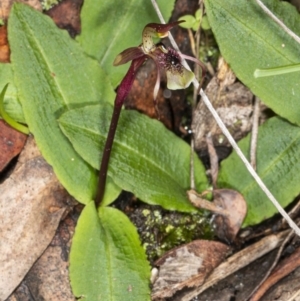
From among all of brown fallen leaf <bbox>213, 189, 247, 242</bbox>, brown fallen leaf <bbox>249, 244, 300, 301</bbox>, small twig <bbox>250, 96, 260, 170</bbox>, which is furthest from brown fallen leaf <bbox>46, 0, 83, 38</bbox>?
brown fallen leaf <bbox>249, 244, 300, 301</bbox>

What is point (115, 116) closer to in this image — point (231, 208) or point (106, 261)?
point (106, 261)

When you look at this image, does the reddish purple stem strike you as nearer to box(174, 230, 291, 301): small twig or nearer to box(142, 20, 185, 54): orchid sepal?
box(142, 20, 185, 54): orchid sepal

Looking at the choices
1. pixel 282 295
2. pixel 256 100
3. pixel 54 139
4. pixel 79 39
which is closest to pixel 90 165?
pixel 54 139

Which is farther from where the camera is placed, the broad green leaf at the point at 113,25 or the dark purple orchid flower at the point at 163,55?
the broad green leaf at the point at 113,25

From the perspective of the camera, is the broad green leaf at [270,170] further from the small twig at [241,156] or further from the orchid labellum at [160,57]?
the orchid labellum at [160,57]

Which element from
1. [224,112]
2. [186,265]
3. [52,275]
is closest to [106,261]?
[52,275]

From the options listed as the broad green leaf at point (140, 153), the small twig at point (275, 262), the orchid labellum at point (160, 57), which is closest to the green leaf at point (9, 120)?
the broad green leaf at point (140, 153)
